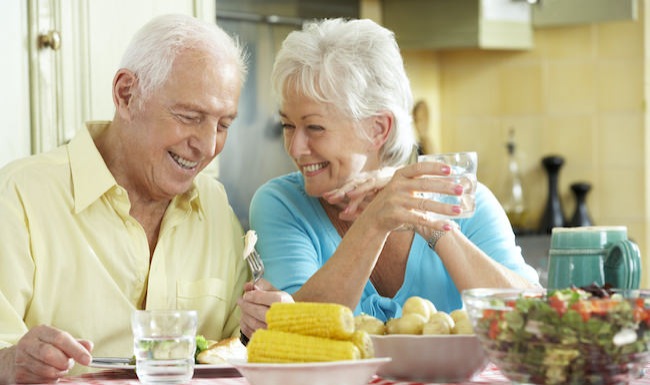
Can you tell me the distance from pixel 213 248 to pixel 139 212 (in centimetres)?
17

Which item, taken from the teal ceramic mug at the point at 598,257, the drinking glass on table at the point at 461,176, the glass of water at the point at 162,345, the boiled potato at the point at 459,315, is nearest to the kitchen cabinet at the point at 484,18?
the drinking glass on table at the point at 461,176

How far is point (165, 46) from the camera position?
2.14 m

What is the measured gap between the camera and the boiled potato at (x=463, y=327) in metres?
1.61

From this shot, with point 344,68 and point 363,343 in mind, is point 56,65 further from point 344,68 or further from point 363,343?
point 363,343

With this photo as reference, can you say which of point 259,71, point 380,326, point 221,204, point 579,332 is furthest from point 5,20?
point 579,332

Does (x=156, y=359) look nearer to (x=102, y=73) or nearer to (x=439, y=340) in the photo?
(x=439, y=340)

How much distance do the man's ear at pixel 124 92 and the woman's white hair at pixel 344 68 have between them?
1.08 ft

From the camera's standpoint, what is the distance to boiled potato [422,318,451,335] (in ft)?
5.29

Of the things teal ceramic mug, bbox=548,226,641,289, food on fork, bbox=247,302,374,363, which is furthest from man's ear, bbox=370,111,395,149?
food on fork, bbox=247,302,374,363

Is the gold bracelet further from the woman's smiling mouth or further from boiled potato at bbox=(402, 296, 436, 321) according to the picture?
boiled potato at bbox=(402, 296, 436, 321)

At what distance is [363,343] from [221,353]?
1.13 ft

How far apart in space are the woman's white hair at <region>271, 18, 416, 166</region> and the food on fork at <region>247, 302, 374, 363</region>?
2.87 feet

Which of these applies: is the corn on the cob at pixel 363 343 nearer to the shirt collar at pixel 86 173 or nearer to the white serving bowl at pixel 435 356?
the white serving bowl at pixel 435 356

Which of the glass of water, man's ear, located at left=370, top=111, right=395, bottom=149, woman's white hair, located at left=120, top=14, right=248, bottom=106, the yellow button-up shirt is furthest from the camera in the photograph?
man's ear, located at left=370, top=111, right=395, bottom=149
